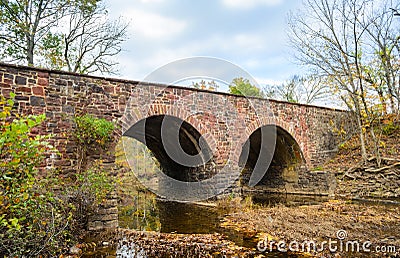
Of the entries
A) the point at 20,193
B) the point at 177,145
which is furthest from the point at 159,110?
the point at 20,193

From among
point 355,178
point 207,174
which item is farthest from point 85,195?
point 355,178

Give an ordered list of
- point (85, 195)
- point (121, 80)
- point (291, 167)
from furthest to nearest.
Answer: point (291, 167) < point (121, 80) < point (85, 195)

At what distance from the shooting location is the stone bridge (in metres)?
6.24

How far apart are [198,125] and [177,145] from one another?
282 centimetres

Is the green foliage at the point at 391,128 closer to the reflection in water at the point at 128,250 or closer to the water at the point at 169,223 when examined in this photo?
the water at the point at 169,223

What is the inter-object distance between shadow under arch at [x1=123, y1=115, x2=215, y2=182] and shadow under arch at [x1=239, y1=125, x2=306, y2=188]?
207 cm

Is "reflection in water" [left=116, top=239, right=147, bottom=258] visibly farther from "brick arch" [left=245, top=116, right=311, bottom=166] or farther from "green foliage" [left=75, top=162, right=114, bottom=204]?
"brick arch" [left=245, top=116, right=311, bottom=166]

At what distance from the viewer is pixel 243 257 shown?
12.6 feet

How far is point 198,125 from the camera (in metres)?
8.86

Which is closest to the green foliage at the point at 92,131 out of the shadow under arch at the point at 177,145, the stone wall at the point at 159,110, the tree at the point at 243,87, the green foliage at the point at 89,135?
the green foliage at the point at 89,135

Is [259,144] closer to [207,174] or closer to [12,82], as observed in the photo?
[207,174]

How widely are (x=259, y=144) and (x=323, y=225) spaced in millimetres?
7908

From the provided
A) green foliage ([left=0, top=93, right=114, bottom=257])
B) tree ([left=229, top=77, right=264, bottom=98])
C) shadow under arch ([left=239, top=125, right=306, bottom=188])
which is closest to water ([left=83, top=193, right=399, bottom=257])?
green foliage ([left=0, top=93, right=114, bottom=257])

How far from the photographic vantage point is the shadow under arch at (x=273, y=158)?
11867 millimetres
